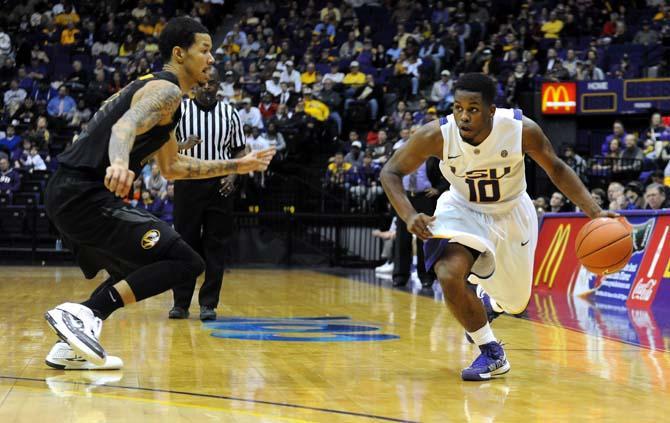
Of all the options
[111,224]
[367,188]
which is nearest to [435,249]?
[111,224]

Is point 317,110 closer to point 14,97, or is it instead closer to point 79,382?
point 14,97

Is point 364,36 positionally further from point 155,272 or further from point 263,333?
point 155,272

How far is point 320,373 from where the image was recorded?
15.3 ft

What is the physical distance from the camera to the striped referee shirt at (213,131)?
7461mm

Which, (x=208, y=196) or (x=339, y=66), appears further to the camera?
(x=339, y=66)

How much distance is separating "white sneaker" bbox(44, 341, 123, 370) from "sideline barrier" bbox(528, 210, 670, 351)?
3359 millimetres

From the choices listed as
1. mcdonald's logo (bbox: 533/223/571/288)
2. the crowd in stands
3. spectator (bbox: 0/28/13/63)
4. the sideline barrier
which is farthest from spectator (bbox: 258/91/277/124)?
mcdonald's logo (bbox: 533/223/571/288)

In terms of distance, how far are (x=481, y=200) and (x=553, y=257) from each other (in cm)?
607

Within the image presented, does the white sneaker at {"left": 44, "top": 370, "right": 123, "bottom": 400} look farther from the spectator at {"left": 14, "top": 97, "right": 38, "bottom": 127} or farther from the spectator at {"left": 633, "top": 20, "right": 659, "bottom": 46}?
the spectator at {"left": 633, "top": 20, "right": 659, "bottom": 46}

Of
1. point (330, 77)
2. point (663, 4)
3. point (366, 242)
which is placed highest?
point (663, 4)

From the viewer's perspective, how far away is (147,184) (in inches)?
649

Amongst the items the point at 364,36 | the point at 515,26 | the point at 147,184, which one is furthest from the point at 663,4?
the point at 147,184

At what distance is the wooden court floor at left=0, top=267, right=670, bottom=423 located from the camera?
3670 millimetres

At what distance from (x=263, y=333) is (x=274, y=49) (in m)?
16.2
